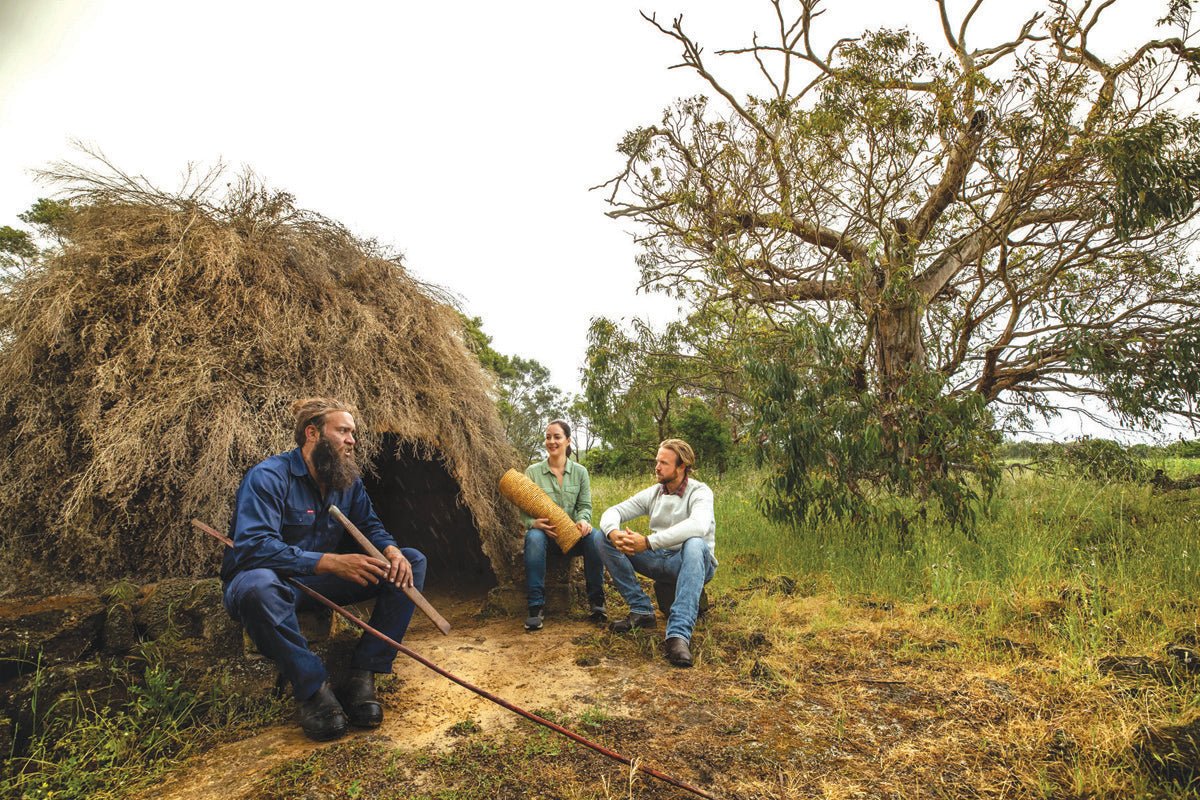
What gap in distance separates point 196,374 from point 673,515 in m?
3.14

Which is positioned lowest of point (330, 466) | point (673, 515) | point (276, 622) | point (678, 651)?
point (678, 651)

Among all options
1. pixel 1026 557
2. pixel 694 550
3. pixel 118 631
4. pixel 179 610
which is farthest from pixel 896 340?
pixel 118 631

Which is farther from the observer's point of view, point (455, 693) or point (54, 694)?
point (455, 693)

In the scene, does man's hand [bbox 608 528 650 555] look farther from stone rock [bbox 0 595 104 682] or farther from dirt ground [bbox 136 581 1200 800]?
stone rock [bbox 0 595 104 682]

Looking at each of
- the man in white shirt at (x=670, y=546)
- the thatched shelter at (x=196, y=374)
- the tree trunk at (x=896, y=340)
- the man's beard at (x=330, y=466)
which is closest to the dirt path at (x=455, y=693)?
the man in white shirt at (x=670, y=546)

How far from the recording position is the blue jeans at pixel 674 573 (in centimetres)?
392

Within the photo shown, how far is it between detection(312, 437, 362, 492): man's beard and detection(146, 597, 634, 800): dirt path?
3.62ft

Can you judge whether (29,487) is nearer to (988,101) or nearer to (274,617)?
(274,617)

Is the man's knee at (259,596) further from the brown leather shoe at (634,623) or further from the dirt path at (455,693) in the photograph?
the brown leather shoe at (634,623)

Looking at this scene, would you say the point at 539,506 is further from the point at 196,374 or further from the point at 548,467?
the point at 196,374

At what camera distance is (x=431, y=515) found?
20.9 feet

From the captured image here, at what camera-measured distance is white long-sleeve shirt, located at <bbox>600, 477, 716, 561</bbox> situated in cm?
411

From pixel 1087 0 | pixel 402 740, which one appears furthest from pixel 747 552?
pixel 1087 0

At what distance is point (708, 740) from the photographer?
287cm
